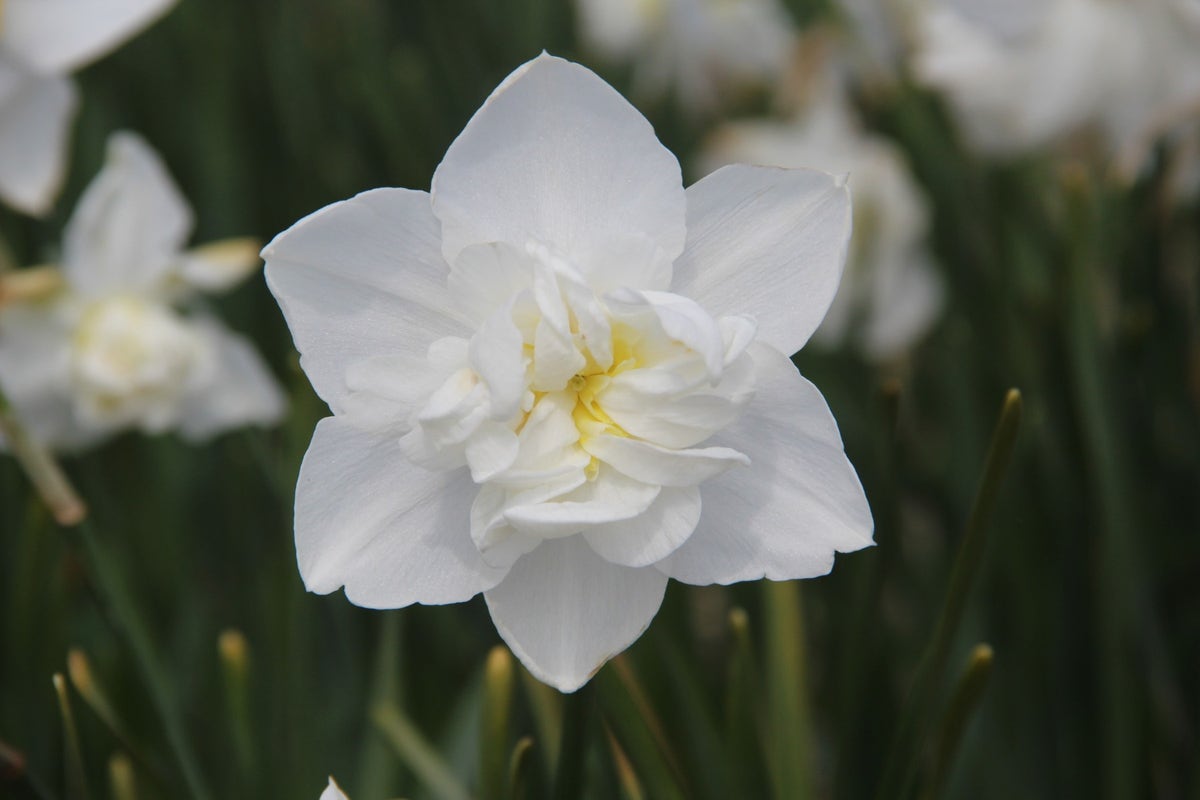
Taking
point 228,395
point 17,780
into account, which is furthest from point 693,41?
point 17,780

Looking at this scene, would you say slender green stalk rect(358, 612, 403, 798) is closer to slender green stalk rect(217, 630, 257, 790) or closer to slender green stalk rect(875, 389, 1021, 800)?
slender green stalk rect(217, 630, 257, 790)

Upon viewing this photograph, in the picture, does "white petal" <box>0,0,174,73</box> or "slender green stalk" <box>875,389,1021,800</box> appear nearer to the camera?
"slender green stalk" <box>875,389,1021,800</box>

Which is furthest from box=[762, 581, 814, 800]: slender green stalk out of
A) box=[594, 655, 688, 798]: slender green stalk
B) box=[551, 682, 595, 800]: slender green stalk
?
box=[551, 682, 595, 800]: slender green stalk

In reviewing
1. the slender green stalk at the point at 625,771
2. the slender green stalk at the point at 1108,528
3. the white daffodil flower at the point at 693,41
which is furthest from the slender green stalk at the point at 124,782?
the white daffodil flower at the point at 693,41

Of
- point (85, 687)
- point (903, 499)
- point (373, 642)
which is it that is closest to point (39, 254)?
point (373, 642)

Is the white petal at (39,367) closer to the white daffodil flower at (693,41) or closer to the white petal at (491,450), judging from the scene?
the white petal at (491,450)

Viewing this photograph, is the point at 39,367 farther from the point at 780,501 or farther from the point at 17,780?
the point at 780,501

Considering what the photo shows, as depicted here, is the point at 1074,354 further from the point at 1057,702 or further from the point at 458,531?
the point at 458,531
